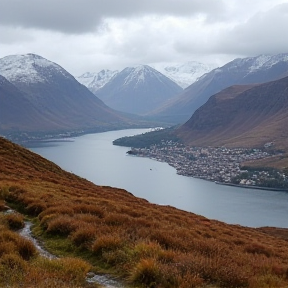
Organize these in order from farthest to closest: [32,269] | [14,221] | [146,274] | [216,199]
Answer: [216,199] → [14,221] → [146,274] → [32,269]

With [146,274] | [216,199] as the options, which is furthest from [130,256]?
[216,199]

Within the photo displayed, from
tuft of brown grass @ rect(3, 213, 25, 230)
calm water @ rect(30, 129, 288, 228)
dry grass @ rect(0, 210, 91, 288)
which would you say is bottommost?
calm water @ rect(30, 129, 288, 228)

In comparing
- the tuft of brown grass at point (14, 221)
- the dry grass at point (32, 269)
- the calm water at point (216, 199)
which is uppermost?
the dry grass at point (32, 269)

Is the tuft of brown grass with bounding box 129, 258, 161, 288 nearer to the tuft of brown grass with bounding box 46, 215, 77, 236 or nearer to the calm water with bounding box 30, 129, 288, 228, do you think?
the tuft of brown grass with bounding box 46, 215, 77, 236

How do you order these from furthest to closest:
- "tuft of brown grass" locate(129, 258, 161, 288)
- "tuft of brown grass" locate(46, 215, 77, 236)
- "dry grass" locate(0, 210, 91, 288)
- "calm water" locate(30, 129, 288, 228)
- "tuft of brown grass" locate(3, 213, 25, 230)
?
1. "calm water" locate(30, 129, 288, 228)
2. "tuft of brown grass" locate(3, 213, 25, 230)
3. "tuft of brown grass" locate(46, 215, 77, 236)
4. "tuft of brown grass" locate(129, 258, 161, 288)
5. "dry grass" locate(0, 210, 91, 288)

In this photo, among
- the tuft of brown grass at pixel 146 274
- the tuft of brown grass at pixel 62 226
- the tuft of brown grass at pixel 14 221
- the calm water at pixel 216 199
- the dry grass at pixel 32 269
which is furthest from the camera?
the calm water at pixel 216 199

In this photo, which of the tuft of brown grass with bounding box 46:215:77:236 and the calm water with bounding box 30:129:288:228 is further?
the calm water with bounding box 30:129:288:228

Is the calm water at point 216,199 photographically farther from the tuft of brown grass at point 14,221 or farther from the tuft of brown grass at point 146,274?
the tuft of brown grass at point 146,274

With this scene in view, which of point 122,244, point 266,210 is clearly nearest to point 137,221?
point 122,244

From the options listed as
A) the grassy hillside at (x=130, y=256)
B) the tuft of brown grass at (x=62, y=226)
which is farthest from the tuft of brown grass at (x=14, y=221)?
the tuft of brown grass at (x=62, y=226)

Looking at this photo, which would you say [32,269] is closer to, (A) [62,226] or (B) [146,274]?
(B) [146,274]

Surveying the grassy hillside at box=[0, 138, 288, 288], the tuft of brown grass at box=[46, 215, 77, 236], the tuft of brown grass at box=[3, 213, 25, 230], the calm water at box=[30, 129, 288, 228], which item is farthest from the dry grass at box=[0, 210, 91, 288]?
the calm water at box=[30, 129, 288, 228]
